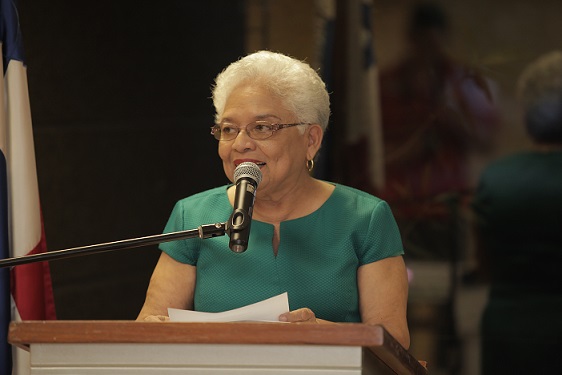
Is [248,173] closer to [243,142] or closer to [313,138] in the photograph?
[243,142]

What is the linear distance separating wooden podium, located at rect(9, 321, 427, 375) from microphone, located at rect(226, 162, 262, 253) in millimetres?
175

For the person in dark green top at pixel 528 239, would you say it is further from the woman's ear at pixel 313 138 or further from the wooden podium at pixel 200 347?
the wooden podium at pixel 200 347

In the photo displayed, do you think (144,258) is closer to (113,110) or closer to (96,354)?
(113,110)

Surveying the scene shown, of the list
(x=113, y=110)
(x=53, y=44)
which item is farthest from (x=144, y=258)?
(x=53, y=44)

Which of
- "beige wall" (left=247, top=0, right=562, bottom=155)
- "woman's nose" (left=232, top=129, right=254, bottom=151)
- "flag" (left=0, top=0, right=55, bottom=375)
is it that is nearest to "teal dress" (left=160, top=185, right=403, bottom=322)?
"woman's nose" (left=232, top=129, right=254, bottom=151)

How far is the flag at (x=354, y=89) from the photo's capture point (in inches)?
207

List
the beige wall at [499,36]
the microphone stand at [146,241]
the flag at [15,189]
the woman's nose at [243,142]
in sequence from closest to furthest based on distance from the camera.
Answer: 1. the microphone stand at [146,241]
2. the woman's nose at [243,142]
3. the flag at [15,189]
4. the beige wall at [499,36]

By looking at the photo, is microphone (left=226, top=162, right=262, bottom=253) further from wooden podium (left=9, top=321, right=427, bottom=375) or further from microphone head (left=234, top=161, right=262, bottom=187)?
wooden podium (left=9, top=321, right=427, bottom=375)

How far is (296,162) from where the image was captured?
9.78ft

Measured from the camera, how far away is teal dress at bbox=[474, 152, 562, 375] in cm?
504

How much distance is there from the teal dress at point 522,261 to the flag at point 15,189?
2586mm

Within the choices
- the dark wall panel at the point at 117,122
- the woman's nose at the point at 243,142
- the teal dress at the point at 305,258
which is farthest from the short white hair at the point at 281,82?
the dark wall panel at the point at 117,122

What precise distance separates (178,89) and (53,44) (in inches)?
40.2

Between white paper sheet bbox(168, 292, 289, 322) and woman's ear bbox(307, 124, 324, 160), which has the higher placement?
woman's ear bbox(307, 124, 324, 160)
